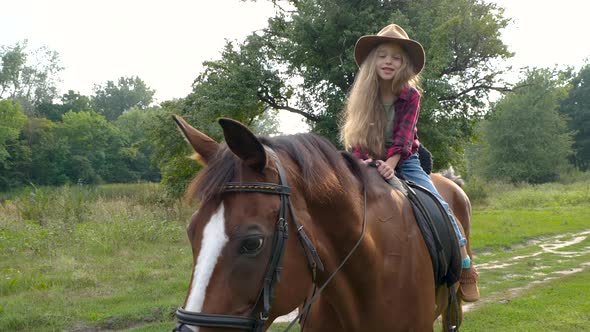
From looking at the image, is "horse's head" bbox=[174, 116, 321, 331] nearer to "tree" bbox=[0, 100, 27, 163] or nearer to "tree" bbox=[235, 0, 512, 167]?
"tree" bbox=[235, 0, 512, 167]

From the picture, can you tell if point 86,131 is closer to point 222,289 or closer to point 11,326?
point 11,326

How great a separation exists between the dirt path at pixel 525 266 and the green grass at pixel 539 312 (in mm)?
261

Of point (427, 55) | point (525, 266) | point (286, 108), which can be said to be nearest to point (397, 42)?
point (525, 266)

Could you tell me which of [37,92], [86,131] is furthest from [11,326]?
[37,92]

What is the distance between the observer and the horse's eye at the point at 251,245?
1804 millimetres

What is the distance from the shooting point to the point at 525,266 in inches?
426

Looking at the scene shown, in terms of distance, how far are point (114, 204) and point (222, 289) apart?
50.1 ft

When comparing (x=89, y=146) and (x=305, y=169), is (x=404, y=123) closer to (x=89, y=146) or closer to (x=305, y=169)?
(x=305, y=169)

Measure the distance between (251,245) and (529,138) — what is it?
54.1 m

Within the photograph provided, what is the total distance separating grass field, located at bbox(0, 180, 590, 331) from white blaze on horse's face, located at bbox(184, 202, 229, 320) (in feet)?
16.7

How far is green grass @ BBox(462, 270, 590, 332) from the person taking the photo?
261 inches

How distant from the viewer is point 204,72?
21.0 meters

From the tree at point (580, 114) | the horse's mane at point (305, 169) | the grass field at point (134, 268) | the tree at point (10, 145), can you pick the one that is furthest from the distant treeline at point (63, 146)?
the tree at point (580, 114)

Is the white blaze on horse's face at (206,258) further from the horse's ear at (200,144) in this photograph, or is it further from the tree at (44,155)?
the tree at (44,155)
